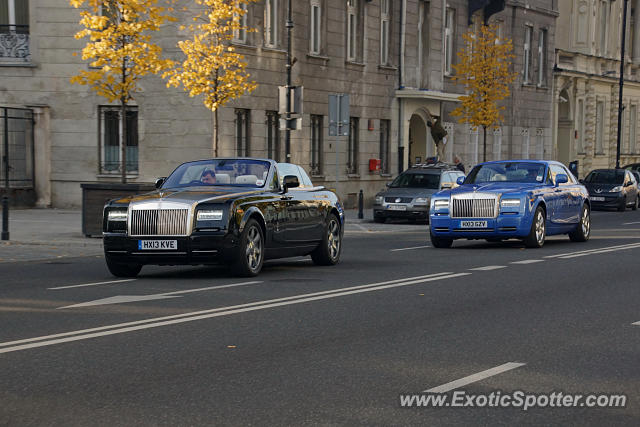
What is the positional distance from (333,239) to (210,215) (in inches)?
134

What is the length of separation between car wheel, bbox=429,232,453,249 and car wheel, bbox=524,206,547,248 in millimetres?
1396

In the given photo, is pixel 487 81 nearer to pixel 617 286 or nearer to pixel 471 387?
pixel 617 286

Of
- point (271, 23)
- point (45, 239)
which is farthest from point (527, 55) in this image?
point (45, 239)

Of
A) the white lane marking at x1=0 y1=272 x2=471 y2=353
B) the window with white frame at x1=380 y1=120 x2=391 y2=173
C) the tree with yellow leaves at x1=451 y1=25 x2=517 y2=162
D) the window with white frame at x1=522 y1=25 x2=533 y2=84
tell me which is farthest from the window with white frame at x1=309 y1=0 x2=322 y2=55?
the white lane marking at x1=0 y1=272 x2=471 y2=353

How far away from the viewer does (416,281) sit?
1362 centimetres

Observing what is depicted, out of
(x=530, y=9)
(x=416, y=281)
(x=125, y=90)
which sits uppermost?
(x=530, y=9)

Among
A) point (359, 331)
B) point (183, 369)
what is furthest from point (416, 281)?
point (183, 369)

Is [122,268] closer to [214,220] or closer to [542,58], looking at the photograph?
[214,220]

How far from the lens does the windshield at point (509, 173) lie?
21031mm

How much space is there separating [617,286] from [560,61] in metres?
46.3

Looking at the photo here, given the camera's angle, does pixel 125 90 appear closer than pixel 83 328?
No

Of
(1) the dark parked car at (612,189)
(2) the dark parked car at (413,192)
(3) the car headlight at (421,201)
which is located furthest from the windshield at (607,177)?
(3) the car headlight at (421,201)

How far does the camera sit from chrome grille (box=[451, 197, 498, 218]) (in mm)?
19438

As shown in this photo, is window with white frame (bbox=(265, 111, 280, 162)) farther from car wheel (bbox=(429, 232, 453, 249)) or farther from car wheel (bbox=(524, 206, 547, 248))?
car wheel (bbox=(524, 206, 547, 248))
